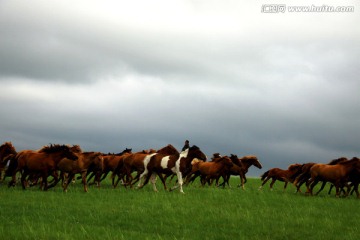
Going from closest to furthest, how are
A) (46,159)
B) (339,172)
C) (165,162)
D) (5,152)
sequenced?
(46,159) < (165,162) < (339,172) < (5,152)

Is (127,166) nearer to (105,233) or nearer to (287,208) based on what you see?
(287,208)

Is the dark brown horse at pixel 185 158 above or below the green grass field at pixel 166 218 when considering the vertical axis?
above

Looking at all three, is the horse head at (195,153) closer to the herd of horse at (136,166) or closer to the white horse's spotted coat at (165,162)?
the herd of horse at (136,166)

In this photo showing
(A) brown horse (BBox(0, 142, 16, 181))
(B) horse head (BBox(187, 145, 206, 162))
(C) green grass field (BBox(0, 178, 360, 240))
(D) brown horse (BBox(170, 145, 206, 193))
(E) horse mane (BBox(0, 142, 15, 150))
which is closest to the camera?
(C) green grass field (BBox(0, 178, 360, 240))

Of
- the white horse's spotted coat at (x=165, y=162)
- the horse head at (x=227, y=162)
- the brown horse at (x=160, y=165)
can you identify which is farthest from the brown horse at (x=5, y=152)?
the horse head at (x=227, y=162)

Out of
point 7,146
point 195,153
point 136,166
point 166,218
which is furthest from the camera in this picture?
point 7,146

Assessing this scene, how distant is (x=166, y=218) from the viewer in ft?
40.0

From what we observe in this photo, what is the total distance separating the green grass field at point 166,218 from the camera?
10242mm

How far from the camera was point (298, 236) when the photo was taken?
10.8m

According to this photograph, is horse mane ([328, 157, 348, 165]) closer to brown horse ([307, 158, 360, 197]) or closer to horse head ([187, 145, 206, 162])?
brown horse ([307, 158, 360, 197])

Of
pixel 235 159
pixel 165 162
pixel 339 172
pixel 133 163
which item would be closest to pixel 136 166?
pixel 133 163

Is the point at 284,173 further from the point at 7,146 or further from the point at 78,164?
the point at 7,146

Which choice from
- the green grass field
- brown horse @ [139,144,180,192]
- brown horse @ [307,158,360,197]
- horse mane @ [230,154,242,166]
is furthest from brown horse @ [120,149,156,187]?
brown horse @ [307,158,360,197]

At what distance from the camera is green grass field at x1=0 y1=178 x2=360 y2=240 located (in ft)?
33.6
